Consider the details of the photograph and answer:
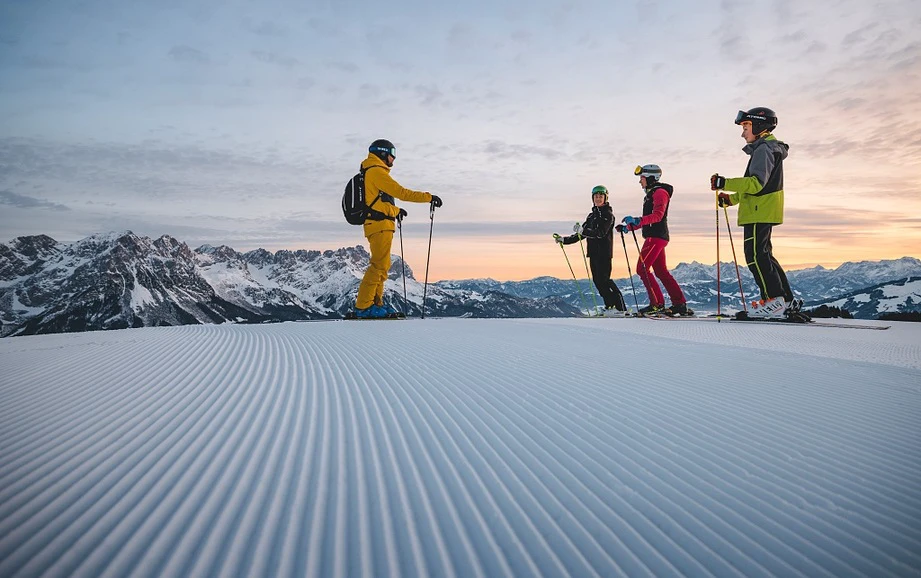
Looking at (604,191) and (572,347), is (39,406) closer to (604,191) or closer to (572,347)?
(572,347)

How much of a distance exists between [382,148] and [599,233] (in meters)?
6.07

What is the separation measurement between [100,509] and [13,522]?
0.90 ft

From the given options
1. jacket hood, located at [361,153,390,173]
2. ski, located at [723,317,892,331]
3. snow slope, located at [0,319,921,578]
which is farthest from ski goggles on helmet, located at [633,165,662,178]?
snow slope, located at [0,319,921,578]

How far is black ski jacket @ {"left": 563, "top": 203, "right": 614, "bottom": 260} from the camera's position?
41.4ft

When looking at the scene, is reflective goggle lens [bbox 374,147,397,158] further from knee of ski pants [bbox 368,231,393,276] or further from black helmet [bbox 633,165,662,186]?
black helmet [bbox 633,165,662,186]

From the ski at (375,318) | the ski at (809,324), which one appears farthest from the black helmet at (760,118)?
the ski at (375,318)

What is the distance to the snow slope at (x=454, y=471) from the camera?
1745 millimetres

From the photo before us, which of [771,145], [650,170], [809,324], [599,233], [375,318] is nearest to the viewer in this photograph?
[771,145]

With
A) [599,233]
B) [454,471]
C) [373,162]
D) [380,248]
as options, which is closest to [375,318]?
[380,248]

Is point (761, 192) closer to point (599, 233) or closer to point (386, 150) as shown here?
point (599, 233)

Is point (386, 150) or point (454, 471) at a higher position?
point (386, 150)

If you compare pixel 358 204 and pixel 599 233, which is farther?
pixel 599 233

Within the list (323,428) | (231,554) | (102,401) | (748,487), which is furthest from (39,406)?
(748,487)

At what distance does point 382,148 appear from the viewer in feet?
32.7
